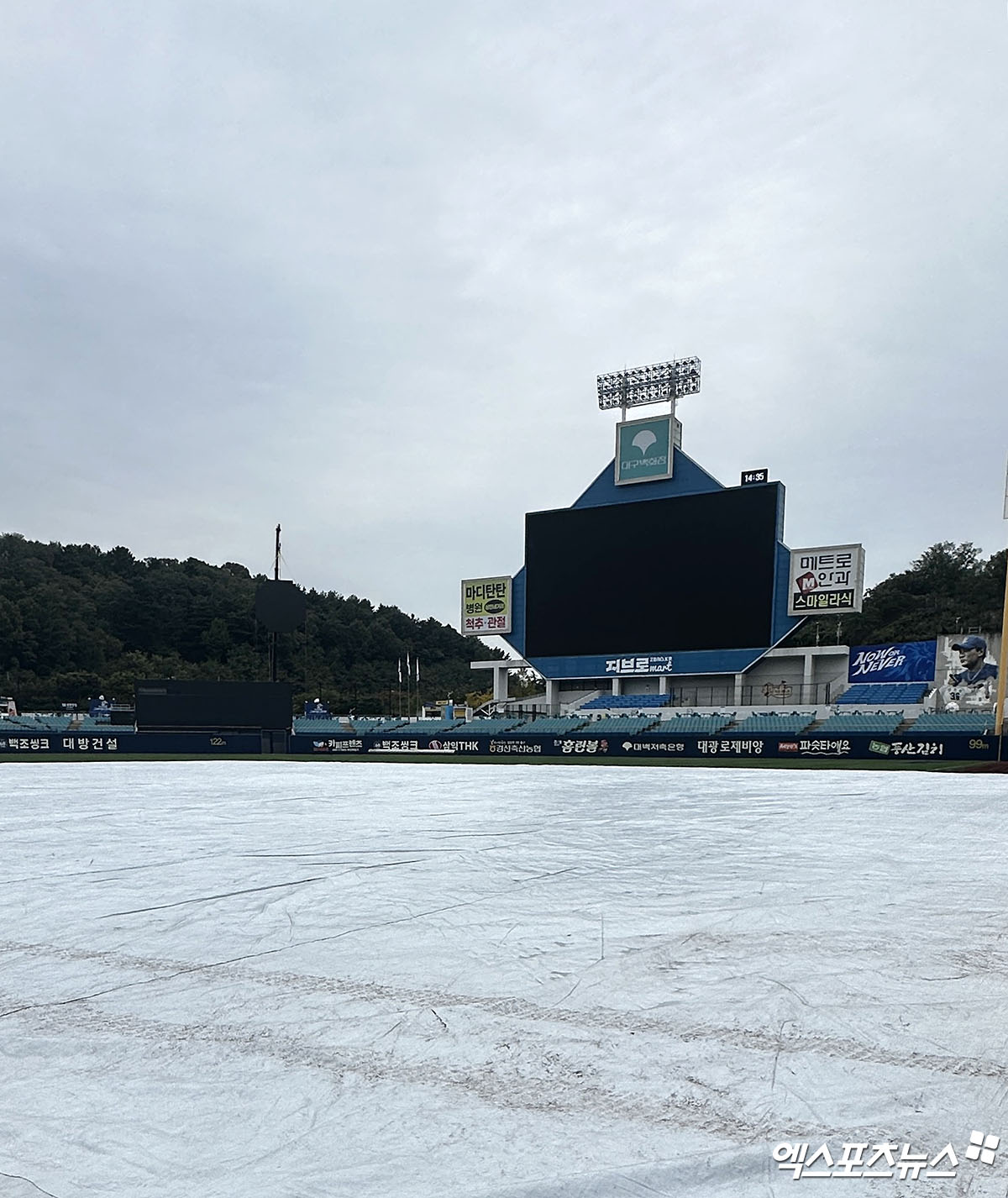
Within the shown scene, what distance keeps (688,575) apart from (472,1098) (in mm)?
45282

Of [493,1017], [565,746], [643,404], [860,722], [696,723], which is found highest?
[643,404]

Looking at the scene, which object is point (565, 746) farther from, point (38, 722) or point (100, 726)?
point (38, 722)

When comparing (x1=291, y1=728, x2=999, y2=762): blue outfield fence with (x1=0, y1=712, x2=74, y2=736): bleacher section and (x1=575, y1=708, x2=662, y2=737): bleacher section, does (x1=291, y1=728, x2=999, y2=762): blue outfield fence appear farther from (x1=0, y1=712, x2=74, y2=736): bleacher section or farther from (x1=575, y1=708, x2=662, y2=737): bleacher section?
(x1=0, y1=712, x2=74, y2=736): bleacher section

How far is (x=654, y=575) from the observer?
47281 mm

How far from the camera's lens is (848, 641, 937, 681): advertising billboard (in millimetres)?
44344

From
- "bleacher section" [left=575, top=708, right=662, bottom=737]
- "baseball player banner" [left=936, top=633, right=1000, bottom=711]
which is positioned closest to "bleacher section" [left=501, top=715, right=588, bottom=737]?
"bleacher section" [left=575, top=708, right=662, bottom=737]

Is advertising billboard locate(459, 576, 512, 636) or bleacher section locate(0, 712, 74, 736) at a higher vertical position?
advertising billboard locate(459, 576, 512, 636)

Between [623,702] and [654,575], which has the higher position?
[654,575]

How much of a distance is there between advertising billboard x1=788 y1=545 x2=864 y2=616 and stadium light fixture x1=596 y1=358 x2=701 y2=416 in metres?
14.8

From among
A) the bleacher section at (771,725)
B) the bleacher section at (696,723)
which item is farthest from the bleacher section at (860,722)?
the bleacher section at (696,723)

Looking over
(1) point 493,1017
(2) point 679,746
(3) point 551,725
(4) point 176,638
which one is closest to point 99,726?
(3) point 551,725

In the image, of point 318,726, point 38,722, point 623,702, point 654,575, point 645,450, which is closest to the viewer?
point 654,575

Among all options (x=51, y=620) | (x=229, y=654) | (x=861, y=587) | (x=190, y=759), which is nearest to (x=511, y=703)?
(x=861, y=587)

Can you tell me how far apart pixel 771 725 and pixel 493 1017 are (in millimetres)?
41223
